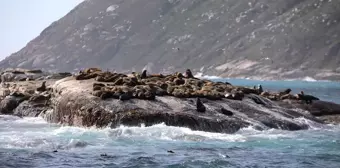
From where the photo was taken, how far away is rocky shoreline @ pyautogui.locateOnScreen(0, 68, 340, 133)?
126 ft

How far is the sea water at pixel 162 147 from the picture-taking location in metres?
27.4

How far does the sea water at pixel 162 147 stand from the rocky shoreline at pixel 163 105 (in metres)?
1.14

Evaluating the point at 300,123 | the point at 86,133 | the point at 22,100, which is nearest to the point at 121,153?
the point at 86,133

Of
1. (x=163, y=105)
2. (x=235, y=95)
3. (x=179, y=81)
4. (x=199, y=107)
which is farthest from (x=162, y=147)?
(x=179, y=81)

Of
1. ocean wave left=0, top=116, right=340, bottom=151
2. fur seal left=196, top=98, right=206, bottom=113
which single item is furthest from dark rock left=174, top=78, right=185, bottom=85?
ocean wave left=0, top=116, right=340, bottom=151

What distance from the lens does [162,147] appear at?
106 ft

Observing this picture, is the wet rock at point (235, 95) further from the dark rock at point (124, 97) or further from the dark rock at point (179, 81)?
the dark rock at point (124, 97)

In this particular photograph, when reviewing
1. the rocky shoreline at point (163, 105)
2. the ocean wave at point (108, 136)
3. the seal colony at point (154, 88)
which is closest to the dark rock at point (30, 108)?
the rocky shoreline at point (163, 105)

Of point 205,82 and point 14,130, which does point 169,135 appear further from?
point 205,82

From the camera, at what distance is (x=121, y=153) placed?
1180 inches

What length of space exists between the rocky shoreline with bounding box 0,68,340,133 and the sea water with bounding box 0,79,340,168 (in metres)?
1.14

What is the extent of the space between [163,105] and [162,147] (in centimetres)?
809

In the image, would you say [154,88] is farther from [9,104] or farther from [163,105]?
[9,104]

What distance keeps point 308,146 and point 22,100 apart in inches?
1206
